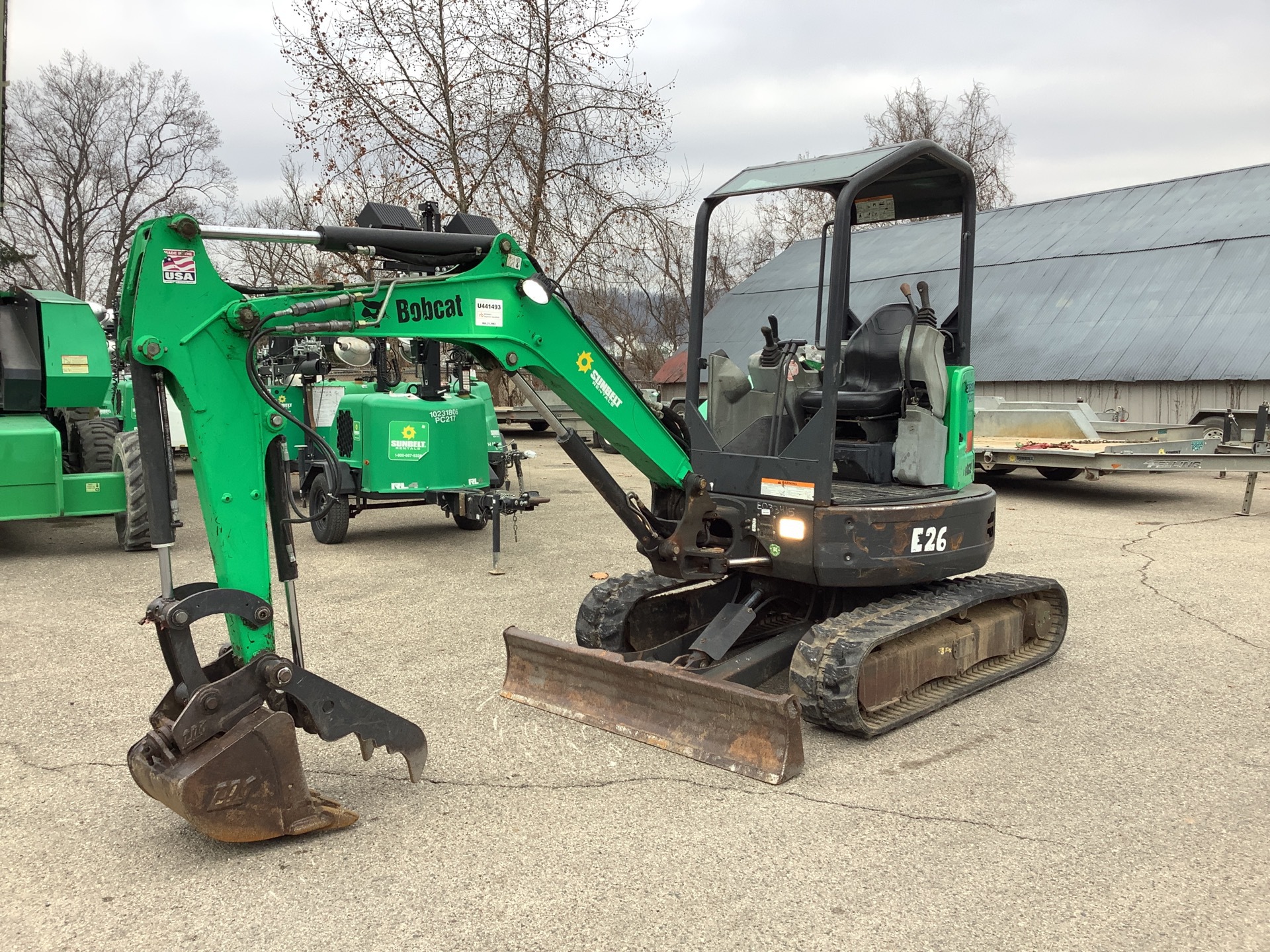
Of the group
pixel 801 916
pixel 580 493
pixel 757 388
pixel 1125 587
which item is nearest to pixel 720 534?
pixel 757 388

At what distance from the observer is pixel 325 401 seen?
1313cm

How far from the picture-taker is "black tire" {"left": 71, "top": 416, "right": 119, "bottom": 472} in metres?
9.94

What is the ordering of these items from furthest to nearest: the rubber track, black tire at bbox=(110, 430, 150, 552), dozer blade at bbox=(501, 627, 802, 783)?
black tire at bbox=(110, 430, 150, 552)
the rubber track
dozer blade at bbox=(501, 627, 802, 783)

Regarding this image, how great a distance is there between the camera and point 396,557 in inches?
373

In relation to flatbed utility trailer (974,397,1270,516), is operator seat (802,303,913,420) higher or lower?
higher

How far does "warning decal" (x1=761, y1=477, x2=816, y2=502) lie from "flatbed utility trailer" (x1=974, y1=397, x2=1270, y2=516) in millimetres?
8736

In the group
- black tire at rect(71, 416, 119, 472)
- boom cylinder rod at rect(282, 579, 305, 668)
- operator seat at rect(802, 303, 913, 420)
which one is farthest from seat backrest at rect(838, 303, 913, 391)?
black tire at rect(71, 416, 119, 472)

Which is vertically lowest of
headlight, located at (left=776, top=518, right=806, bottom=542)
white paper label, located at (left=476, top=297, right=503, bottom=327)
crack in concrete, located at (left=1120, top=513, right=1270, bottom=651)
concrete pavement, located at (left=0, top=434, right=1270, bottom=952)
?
concrete pavement, located at (left=0, top=434, right=1270, bottom=952)

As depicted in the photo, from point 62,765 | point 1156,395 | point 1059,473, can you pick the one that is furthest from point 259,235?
point 1156,395

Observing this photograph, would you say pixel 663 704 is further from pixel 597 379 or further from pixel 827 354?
pixel 827 354

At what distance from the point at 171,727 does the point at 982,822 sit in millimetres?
2903

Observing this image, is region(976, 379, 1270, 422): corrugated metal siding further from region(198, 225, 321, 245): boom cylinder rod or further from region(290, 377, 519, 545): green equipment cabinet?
region(198, 225, 321, 245): boom cylinder rod

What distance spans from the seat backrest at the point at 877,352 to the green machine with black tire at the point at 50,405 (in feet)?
21.5

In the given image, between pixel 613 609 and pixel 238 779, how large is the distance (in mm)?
2486
